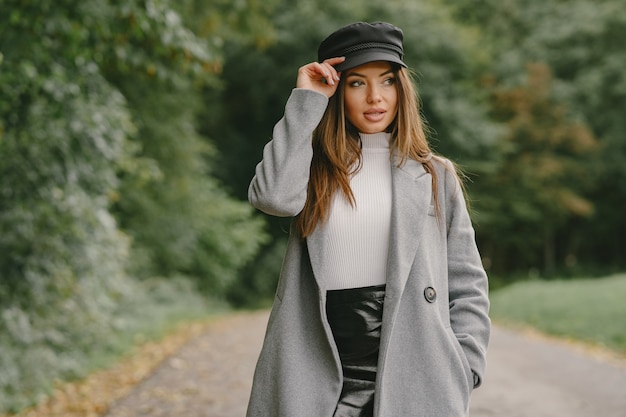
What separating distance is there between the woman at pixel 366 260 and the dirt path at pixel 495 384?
387 centimetres

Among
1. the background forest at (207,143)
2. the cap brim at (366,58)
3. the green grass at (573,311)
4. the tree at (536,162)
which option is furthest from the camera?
the tree at (536,162)

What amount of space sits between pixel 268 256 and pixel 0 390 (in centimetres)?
1580

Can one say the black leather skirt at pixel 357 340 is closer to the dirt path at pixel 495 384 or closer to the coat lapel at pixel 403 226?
the coat lapel at pixel 403 226

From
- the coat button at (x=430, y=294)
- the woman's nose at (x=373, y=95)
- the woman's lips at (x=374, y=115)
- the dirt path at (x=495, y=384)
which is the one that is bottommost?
the dirt path at (x=495, y=384)

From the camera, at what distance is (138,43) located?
805cm

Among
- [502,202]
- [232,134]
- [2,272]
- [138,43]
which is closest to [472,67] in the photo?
[502,202]

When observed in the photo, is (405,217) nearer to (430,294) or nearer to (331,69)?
(430,294)

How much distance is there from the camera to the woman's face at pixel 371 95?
2.50 m

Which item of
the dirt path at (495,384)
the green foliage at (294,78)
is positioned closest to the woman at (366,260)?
the dirt path at (495,384)

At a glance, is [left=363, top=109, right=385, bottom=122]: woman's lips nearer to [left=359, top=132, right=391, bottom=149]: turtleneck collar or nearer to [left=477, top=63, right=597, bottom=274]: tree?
[left=359, top=132, right=391, bottom=149]: turtleneck collar

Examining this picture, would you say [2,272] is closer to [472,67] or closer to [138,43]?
[138,43]

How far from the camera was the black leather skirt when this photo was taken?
2.34 metres

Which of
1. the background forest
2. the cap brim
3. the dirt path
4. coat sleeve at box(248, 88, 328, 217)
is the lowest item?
the dirt path

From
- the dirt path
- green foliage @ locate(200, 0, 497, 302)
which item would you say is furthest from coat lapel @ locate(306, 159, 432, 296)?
green foliage @ locate(200, 0, 497, 302)
